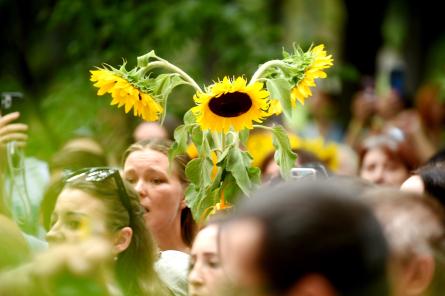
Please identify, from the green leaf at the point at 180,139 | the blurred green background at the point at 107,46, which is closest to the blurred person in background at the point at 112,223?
the green leaf at the point at 180,139

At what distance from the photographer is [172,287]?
4.16m

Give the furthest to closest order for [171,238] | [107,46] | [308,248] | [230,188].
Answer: [107,46]
[171,238]
[230,188]
[308,248]

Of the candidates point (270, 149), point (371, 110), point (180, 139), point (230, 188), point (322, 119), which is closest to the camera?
point (230, 188)

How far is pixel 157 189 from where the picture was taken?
16.2ft

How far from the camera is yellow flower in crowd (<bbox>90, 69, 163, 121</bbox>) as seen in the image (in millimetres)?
4156

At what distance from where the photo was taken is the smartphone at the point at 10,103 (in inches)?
227

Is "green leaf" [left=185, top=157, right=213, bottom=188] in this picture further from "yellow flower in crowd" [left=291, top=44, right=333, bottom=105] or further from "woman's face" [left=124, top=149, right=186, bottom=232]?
"woman's face" [left=124, top=149, right=186, bottom=232]

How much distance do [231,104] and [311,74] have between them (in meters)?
0.36

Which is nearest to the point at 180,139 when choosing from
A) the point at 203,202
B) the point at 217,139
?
the point at 217,139

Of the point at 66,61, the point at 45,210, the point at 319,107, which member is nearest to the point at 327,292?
the point at 45,210

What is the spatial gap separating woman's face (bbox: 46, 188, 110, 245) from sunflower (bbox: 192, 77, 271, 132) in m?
0.49

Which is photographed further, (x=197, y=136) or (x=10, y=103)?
(x=10, y=103)

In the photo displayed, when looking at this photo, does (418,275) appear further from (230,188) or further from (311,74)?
(311,74)

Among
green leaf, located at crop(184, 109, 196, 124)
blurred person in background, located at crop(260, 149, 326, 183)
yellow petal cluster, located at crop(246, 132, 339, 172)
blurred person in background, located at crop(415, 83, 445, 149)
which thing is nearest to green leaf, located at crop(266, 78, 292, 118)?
green leaf, located at crop(184, 109, 196, 124)
